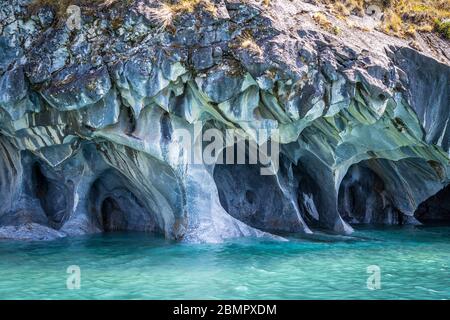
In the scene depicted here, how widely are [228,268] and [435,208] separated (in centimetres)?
2430

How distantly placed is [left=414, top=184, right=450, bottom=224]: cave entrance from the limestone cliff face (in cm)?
1125

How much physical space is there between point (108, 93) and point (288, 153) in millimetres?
8635

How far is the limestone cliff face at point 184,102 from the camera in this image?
67.1ft

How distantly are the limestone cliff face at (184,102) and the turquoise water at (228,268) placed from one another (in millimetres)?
2245

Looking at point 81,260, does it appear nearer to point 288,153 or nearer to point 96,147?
point 96,147

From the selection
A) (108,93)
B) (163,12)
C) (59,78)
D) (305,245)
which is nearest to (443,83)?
(305,245)

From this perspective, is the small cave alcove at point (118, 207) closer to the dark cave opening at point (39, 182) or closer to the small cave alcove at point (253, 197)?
the dark cave opening at point (39, 182)

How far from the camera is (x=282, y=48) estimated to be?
2042 centimetres

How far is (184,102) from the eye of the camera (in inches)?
835

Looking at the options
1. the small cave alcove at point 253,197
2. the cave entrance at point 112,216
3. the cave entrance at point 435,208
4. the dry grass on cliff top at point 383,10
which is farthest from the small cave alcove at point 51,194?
the cave entrance at point 435,208

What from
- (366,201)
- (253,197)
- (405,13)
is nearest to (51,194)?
(253,197)

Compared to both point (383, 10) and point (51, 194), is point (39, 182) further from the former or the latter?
point (383, 10)

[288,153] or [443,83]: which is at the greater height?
[443,83]
